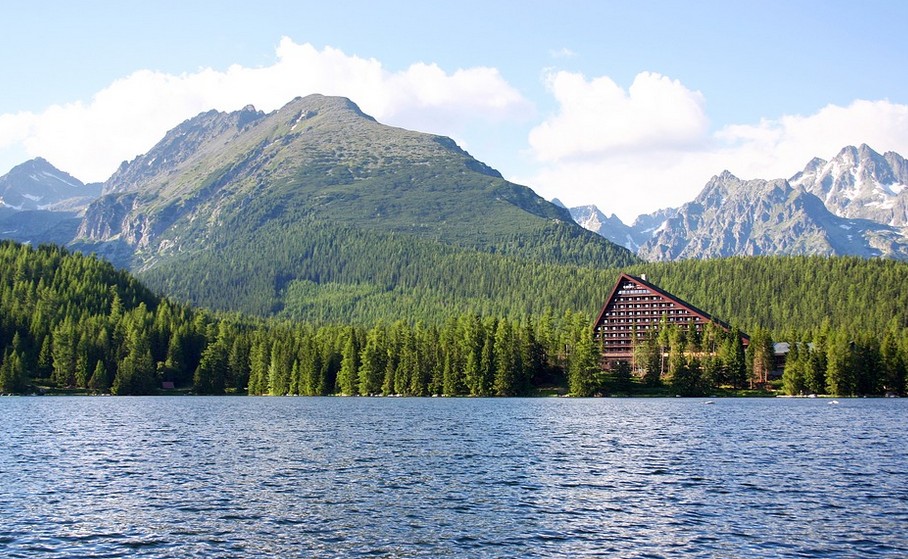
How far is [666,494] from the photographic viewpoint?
201ft

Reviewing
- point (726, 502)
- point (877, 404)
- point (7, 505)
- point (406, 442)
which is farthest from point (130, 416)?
point (877, 404)

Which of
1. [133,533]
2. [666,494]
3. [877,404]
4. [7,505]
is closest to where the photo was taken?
[133,533]

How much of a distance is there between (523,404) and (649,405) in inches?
943

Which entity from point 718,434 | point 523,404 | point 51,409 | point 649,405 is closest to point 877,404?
point 649,405

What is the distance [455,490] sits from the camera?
6262 cm

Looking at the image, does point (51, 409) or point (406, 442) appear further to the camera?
point (51, 409)

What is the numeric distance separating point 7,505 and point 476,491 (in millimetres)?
30204

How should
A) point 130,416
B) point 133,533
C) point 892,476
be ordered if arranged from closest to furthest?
1. point 133,533
2. point 892,476
3. point 130,416

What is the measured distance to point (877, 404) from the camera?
170 metres

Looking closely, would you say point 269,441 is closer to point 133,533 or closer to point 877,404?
point 133,533

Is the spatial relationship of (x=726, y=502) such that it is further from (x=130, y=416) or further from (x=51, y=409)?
(x=51, y=409)

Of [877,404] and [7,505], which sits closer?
[7,505]

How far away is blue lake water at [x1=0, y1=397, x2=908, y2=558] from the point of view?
4638 centimetres

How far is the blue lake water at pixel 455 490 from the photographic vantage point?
46.4 metres
